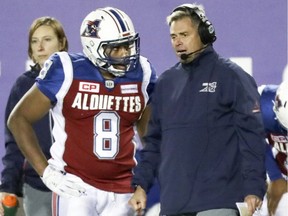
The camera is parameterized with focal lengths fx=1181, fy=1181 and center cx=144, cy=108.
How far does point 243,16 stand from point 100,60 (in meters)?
1.50

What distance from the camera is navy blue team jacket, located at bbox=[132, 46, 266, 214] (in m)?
4.23

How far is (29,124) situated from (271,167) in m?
1.09

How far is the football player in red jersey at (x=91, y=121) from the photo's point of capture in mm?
4582

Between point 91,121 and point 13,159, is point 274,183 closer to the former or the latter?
point 91,121

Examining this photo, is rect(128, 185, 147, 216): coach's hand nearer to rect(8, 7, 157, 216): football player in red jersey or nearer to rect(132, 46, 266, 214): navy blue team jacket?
rect(132, 46, 266, 214): navy blue team jacket

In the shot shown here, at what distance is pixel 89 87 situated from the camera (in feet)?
15.1

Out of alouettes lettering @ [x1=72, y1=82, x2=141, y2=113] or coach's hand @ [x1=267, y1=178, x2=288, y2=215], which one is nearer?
alouettes lettering @ [x1=72, y1=82, x2=141, y2=113]

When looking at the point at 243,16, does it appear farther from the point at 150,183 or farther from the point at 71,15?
the point at 150,183

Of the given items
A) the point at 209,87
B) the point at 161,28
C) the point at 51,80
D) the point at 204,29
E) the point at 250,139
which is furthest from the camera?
the point at 161,28

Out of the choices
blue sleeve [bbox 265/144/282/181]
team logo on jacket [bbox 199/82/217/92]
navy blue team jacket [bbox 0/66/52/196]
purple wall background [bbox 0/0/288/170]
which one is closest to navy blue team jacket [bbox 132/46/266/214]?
team logo on jacket [bbox 199/82/217/92]

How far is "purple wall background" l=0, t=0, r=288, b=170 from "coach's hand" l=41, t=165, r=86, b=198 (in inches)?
54.3

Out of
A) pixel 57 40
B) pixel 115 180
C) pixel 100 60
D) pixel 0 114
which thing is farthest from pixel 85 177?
pixel 0 114

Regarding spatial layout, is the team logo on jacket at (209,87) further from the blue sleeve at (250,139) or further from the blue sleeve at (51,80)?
the blue sleeve at (51,80)

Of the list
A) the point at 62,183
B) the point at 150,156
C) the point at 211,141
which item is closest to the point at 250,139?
the point at 211,141
